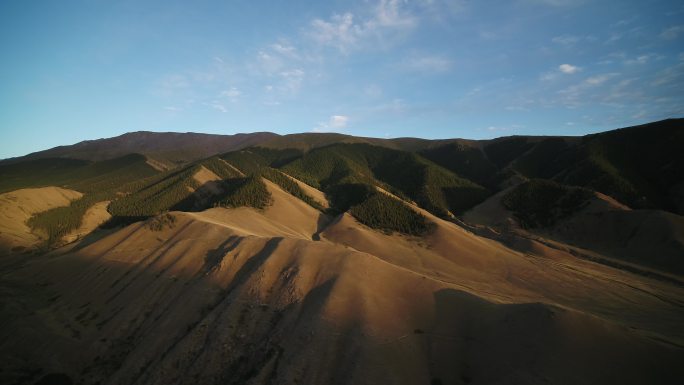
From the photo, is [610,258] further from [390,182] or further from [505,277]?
[390,182]

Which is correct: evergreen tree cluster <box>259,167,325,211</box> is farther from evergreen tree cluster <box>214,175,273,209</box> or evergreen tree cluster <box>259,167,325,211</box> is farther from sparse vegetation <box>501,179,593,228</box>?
sparse vegetation <box>501,179,593,228</box>

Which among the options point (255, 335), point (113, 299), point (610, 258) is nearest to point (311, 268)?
point (255, 335)

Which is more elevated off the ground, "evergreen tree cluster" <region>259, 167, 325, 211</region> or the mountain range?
"evergreen tree cluster" <region>259, 167, 325, 211</region>

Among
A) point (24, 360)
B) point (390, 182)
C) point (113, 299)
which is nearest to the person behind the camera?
point (24, 360)

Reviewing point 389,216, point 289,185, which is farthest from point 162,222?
point 389,216

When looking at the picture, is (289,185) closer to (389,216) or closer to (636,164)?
(389,216)

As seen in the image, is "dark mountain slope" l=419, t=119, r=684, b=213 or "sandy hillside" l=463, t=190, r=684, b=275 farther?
"dark mountain slope" l=419, t=119, r=684, b=213

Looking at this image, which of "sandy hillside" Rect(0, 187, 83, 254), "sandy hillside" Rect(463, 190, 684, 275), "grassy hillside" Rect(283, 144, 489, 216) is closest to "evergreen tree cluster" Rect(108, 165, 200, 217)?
"sandy hillside" Rect(0, 187, 83, 254)
